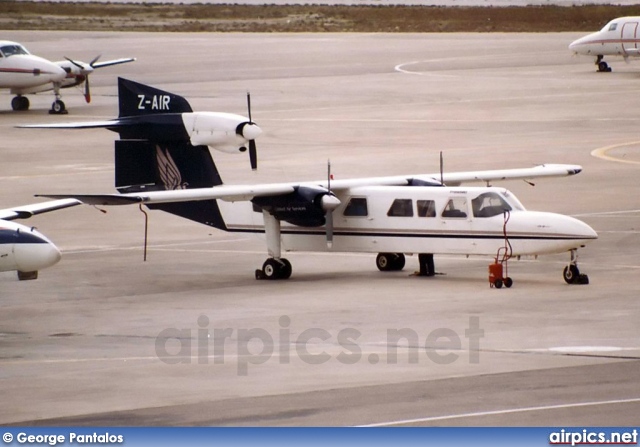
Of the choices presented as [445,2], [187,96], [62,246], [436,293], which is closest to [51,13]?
[445,2]

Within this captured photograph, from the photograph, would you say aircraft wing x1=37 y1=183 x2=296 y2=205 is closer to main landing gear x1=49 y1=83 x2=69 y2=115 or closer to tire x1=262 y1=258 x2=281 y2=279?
tire x1=262 y1=258 x2=281 y2=279

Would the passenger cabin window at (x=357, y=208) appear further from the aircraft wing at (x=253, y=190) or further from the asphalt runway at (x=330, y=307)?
the asphalt runway at (x=330, y=307)

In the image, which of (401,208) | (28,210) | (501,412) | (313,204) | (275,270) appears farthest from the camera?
(275,270)

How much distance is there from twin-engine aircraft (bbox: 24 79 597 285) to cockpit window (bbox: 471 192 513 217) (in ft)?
0.06

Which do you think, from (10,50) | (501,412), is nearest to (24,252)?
(501,412)

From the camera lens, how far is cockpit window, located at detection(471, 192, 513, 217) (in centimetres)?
2703

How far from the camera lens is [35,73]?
188 ft

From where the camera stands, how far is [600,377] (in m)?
18.2

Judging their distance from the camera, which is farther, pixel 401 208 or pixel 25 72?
pixel 25 72

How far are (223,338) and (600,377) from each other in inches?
240

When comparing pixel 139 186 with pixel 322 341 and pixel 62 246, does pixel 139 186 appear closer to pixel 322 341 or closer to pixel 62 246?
pixel 62 246

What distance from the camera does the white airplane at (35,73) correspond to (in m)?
57.4

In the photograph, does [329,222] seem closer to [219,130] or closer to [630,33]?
[219,130]

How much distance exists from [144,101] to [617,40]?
45038mm
